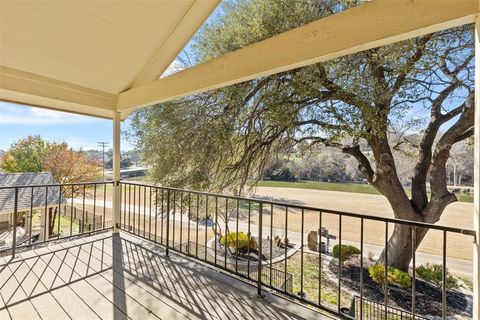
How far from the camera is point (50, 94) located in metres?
3.15

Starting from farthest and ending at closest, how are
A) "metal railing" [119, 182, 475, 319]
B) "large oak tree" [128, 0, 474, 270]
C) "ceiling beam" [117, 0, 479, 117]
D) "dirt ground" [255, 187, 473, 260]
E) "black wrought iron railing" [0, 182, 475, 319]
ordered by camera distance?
"dirt ground" [255, 187, 473, 260]
"large oak tree" [128, 0, 474, 270]
"black wrought iron railing" [0, 182, 475, 319]
"metal railing" [119, 182, 475, 319]
"ceiling beam" [117, 0, 479, 117]

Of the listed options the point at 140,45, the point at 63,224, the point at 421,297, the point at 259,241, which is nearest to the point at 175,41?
the point at 140,45

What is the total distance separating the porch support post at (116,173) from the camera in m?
3.88

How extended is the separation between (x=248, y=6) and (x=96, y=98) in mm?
3674

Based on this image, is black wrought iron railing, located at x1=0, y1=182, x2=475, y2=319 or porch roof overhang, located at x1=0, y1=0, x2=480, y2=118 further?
black wrought iron railing, located at x1=0, y1=182, x2=475, y2=319

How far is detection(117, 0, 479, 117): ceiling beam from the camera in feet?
4.75

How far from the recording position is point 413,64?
413cm

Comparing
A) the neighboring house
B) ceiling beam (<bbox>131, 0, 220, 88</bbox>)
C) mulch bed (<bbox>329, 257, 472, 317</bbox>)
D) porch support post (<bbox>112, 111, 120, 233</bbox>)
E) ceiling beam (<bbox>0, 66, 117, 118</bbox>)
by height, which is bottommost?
mulch bed (<bbox>329, 257, 472, 317</bbox>)

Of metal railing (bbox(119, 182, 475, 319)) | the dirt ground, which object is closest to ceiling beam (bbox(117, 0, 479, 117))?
metal railing (bbox(119, 182, 475, 319))

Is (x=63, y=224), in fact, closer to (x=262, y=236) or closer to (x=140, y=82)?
(x=140, y=82)

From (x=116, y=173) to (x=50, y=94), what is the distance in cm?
141

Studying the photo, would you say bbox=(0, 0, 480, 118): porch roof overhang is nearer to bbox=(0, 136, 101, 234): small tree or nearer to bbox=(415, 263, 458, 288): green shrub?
bbox=(415, 263, 458, 288): green shrub

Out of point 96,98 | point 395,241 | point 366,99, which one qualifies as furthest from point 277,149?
point 96,98

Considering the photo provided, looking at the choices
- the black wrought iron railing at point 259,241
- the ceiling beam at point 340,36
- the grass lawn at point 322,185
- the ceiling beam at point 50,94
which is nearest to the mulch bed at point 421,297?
the black wrought iron railing at point 259,241
